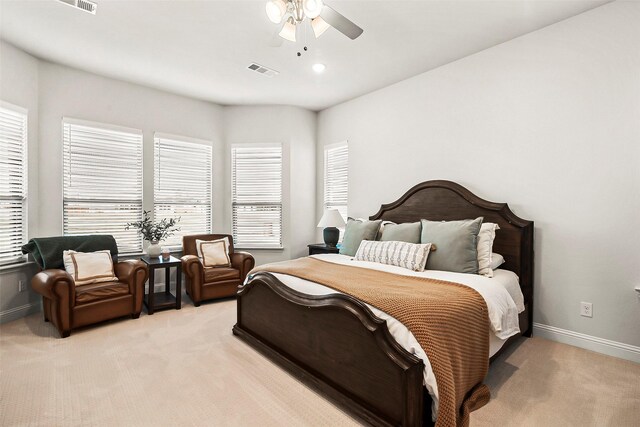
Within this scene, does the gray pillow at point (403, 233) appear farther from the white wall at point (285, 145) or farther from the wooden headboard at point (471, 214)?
the white wall at point (285, 145)

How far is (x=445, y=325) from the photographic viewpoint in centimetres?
180

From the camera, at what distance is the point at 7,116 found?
11.3 feet

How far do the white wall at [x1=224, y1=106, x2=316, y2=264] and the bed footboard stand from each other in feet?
7.76

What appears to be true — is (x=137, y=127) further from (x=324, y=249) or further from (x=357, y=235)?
(x=357, y=235)

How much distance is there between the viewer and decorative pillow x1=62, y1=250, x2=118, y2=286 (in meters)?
3.38

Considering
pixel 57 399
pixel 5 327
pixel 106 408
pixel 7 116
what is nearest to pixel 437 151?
pixel 106 408

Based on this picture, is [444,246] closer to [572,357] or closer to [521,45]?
[572,357]

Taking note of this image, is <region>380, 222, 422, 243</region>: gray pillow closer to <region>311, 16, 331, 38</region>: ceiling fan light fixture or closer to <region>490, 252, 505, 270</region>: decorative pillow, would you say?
<region>490, 252, 505, 270</region>: decorative pillow

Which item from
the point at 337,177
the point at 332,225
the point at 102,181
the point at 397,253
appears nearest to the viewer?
the point at 397,253

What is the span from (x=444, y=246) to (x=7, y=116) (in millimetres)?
4745

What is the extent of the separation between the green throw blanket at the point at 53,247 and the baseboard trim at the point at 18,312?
61 centimetres

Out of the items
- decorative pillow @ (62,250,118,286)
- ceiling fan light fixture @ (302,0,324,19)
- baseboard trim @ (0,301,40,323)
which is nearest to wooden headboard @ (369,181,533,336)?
ceiling fan light fixture @ (302,0,324,19)

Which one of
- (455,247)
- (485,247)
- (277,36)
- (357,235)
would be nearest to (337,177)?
(357,235)

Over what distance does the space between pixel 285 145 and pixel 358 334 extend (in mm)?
3916
